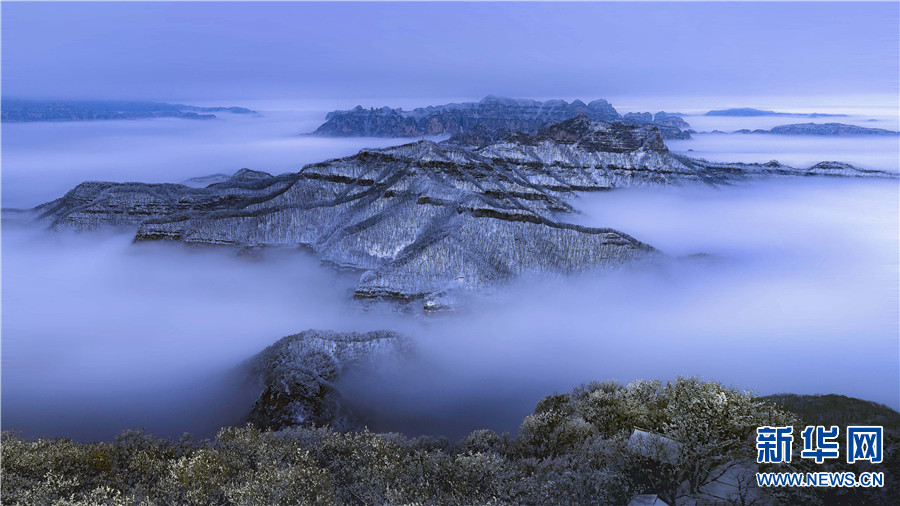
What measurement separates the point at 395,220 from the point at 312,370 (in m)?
64.2

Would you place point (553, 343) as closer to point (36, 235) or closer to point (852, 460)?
point (852, 460)

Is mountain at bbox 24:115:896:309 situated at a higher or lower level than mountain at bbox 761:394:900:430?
higher

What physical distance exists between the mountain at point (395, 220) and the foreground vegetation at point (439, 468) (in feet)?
201

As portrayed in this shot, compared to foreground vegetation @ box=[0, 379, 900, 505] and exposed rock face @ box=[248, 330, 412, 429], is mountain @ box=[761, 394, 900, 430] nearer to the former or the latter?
foreground vegetation @ box=[0, 379, 900, 505]

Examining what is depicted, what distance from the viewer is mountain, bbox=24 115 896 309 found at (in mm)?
108438

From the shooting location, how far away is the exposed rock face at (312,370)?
6281cm

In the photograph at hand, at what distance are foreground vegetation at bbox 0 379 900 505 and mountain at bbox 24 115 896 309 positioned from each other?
61186 mm

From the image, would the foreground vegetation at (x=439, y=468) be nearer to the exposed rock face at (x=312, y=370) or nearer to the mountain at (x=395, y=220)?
the exposed rock face at (x=312, y=370)

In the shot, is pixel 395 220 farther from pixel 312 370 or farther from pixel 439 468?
pixel 439 468

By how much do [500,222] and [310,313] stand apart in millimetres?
49716

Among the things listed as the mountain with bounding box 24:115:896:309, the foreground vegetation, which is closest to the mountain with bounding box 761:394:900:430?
the foreground vegetation

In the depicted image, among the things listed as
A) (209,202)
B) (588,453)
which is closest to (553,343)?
(588,453)

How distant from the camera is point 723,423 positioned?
26234 millimetres

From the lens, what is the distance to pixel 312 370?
70312 mm
